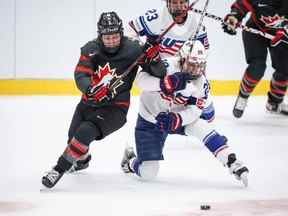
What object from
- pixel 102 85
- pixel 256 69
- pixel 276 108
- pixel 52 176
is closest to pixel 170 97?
pixel 102 85

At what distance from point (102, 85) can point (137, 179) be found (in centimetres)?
57

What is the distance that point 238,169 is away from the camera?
3.82 metres

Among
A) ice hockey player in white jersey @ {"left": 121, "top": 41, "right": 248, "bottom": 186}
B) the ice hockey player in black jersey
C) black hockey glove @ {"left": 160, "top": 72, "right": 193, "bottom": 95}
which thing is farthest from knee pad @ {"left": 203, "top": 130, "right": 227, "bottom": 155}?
the ice hockey player in black jersey

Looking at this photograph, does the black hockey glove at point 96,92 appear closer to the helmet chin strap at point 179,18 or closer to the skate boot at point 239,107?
the helmet chin strap at point 179,18

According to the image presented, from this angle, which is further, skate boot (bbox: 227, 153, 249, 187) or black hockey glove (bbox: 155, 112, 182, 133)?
black hockey glove (bbox: 155, 112, 182, 133)

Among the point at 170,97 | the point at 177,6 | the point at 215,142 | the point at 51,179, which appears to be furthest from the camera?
the point at 177,6

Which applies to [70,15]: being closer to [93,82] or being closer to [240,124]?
[240,124]

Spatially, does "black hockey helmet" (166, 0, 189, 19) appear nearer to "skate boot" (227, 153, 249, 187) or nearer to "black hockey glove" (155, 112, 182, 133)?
"black hockey glove" (155, 112, 182, 133)

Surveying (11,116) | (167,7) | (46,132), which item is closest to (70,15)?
(11,116)

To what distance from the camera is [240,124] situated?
19.6 ft

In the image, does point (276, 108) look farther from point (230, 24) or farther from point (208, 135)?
point (208, 135)

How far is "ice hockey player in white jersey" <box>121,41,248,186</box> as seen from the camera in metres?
3.97

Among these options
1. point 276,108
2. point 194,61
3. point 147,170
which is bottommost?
point 276,108

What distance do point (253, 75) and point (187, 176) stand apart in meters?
1.89
